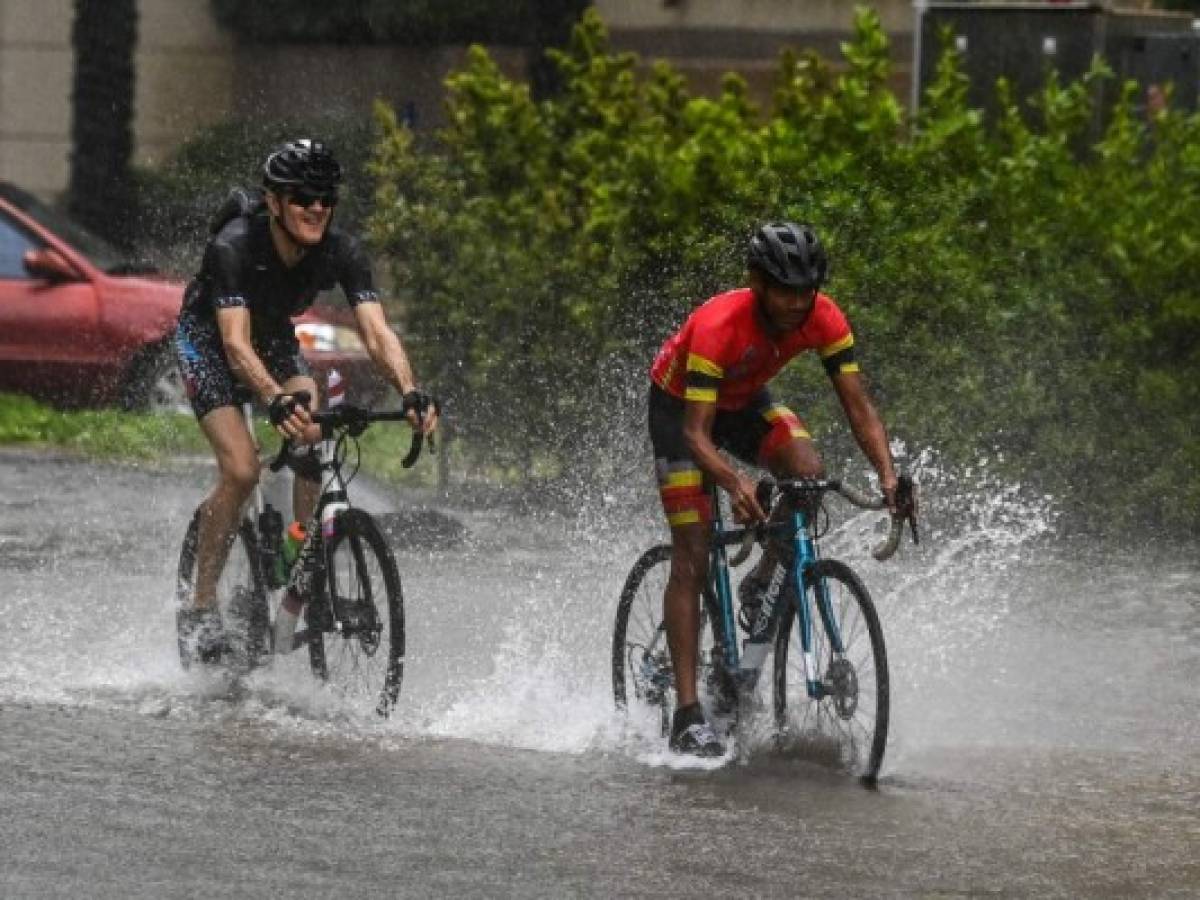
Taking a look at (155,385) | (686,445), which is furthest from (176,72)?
(686,445)

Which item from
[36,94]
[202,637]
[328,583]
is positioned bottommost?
[202,637]

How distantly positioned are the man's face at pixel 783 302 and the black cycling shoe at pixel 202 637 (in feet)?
7.57

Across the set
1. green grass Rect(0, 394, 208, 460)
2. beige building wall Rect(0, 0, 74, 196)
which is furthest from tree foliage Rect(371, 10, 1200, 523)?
beige building wall Rect(0, 0, 74, 196)

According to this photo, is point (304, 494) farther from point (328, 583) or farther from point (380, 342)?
point (380, 342)

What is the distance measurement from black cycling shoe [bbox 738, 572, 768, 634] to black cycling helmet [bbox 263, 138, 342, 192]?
1782mm

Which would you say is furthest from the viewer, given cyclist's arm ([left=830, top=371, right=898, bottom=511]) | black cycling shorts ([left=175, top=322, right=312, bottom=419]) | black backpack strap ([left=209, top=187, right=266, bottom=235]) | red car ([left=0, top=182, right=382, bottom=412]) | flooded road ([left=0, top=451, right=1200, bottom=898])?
red car ([left=0, top=182, right=382, bottom=412])

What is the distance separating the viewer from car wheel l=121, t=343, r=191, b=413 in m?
18.3

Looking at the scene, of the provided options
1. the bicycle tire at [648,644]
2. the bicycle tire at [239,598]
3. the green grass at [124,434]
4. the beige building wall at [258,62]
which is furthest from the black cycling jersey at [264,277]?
the beige building wall at [258,62]

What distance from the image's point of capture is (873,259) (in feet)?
44.7

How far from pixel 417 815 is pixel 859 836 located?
1125 millimetres

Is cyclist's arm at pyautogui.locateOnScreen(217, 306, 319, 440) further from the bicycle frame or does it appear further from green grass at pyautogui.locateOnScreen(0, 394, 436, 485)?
green grass at pyautogui.locateOnScreen(0, 394, 436, 485)

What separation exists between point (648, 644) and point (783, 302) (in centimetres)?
133

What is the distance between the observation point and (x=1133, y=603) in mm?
12258

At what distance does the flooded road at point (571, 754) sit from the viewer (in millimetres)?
7531
